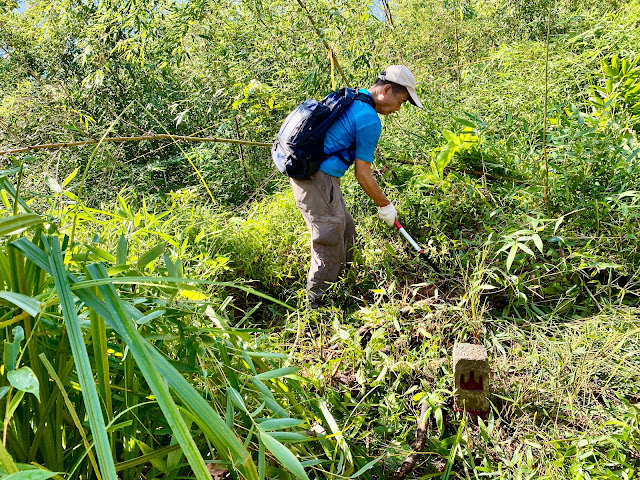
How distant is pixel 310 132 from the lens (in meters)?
2.71

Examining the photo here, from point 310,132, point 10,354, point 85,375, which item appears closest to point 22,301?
point 10,354

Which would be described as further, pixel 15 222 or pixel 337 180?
pixel 337 180

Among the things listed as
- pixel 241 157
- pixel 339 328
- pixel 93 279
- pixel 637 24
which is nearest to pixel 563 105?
pixel 637 24

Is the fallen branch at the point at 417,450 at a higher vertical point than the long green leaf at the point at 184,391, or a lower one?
lower

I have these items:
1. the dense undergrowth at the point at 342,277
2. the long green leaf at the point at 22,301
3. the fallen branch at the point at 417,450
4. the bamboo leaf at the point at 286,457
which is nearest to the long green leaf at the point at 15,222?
the dense undergrowth at the point at 342,277

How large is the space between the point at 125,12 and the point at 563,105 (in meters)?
3.51

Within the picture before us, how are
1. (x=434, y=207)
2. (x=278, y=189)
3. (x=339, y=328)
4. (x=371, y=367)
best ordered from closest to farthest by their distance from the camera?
(x=371, y=367), (x=339, y=328), (x=434, y=207), (x=278, y=189)

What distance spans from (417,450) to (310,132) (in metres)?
1.62

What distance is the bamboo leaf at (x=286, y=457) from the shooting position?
970 mm

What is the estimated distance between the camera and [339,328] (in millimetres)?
2520

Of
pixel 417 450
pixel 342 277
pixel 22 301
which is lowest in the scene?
pixel 417 450

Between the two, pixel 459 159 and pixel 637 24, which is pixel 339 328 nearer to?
pixel 459 159

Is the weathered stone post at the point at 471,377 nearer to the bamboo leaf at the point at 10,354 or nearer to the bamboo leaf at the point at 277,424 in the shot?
the bamboo leaf at the point at 277,424

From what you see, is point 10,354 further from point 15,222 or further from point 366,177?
point 366,177
